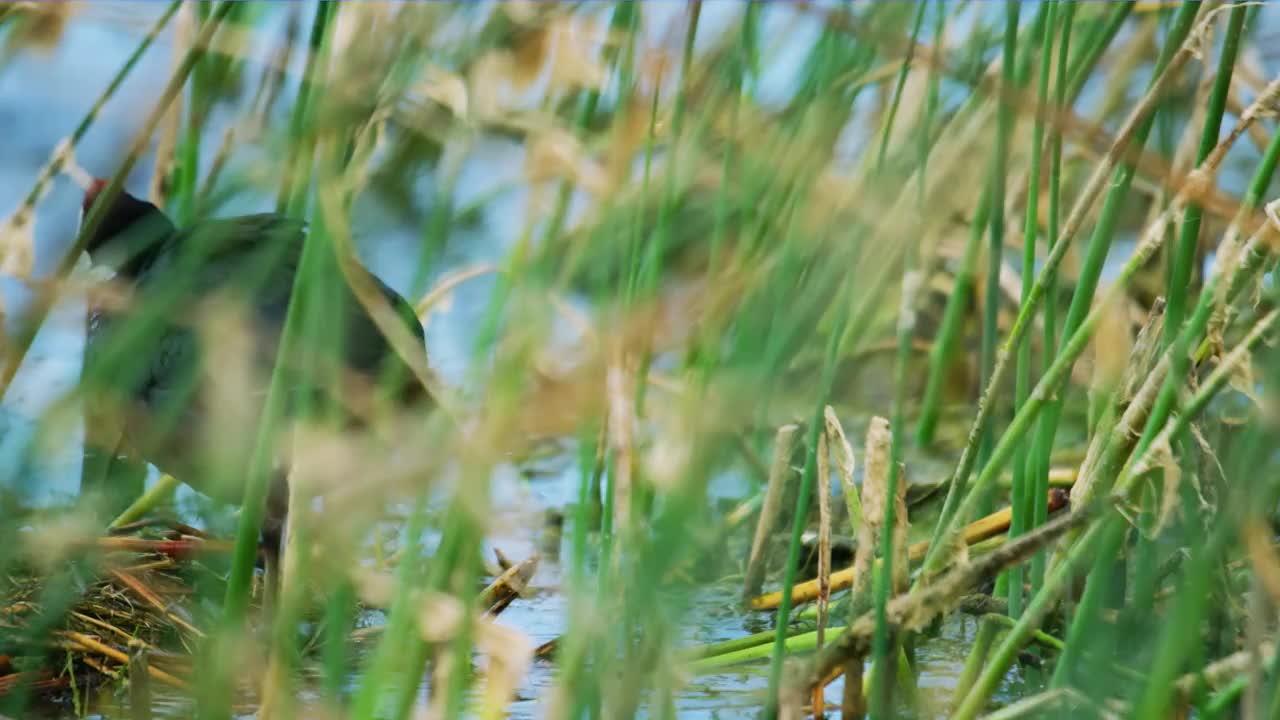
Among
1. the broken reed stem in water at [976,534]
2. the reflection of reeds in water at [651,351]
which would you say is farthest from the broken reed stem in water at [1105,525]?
the broken reed stem in water at [976,534]

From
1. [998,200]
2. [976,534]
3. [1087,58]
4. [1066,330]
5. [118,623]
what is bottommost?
[118,623]

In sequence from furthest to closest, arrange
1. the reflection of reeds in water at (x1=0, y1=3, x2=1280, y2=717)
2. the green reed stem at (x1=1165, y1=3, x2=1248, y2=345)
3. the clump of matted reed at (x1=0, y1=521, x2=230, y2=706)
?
the clump of matted reed at (x1=0, y1=521, x2=230, y2=706)
the green reed stem at (x1=1165, y1=3, x2=1248, y2=345)
the reflection of reeds in water at (x1=0, y1=3, x2=1280, y2=717)

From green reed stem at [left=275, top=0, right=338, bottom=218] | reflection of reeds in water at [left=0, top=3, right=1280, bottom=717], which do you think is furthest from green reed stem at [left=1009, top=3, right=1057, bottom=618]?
green reed stem at [left=275, top=0, right=338, bottom=218]

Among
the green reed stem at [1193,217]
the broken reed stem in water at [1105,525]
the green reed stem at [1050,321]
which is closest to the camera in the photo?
the broken reed stem in water at [1105,525]

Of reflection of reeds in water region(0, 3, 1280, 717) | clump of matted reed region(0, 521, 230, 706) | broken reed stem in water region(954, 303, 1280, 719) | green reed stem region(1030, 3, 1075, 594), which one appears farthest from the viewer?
clump of matted reed region(0, 521, 230, 706)

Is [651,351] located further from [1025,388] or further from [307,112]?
[1025,388]

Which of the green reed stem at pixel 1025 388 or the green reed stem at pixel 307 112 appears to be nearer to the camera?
the green reed stem at pixel 307 112

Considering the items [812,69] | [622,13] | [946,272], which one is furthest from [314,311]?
[946,272]

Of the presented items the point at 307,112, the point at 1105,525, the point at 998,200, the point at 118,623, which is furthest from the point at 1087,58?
the point at 118,623

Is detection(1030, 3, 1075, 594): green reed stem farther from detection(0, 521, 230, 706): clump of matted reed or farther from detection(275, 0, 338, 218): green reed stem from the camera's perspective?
detection(0, 521, 230, 706): clump of matted reed

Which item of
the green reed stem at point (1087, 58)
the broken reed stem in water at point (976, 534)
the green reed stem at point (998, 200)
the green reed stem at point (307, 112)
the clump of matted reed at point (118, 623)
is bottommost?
the clump of matted reed at point (118, 623)

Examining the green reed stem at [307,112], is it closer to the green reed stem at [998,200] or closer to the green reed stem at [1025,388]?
the green reed stem at [998,200]

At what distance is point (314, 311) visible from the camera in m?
0.75

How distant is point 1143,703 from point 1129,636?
0.77 ft
